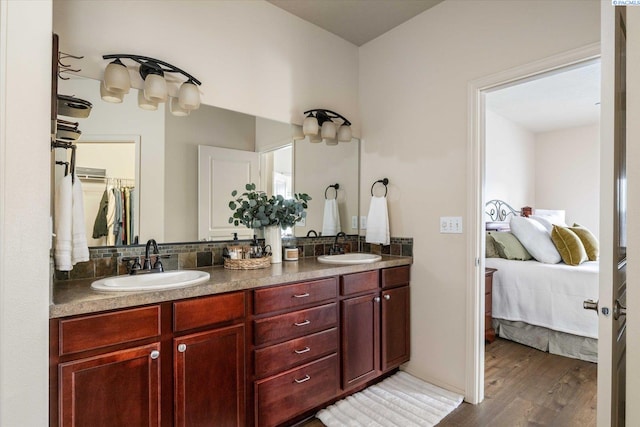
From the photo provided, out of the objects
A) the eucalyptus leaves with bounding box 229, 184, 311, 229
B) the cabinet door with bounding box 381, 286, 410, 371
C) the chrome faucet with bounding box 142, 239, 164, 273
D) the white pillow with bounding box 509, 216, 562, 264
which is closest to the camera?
the chrome faucet with bounding box 142, 239, 164, 273

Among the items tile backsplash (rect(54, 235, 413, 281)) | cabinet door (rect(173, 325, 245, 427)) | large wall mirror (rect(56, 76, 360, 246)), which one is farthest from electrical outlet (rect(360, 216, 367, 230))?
cabinet door (rect(173, 325, 245, 427))

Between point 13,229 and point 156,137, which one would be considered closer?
point 13,229

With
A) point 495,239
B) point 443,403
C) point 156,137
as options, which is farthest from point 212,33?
point 495,239

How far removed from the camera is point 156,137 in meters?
2.00

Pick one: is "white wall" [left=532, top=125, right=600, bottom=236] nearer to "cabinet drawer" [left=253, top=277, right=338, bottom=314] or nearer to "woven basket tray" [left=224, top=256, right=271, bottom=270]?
"cabinet drawer" [left=253, top=277, right=338, bottom=314]

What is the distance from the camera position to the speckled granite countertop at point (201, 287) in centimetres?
127

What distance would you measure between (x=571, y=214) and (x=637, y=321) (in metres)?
5.74

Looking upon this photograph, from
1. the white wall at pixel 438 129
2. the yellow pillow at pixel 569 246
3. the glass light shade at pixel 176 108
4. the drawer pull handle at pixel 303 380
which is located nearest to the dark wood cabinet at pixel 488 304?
the yellow pillow at pixel 569 246

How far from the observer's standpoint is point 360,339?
224 centimetres

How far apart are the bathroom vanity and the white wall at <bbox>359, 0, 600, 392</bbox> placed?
346mm

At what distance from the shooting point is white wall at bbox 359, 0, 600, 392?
2139 mm

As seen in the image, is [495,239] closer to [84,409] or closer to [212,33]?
[212,33]

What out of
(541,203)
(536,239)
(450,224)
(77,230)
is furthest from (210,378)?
(541,203)

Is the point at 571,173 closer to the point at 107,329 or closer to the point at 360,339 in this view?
the point at 360,339
